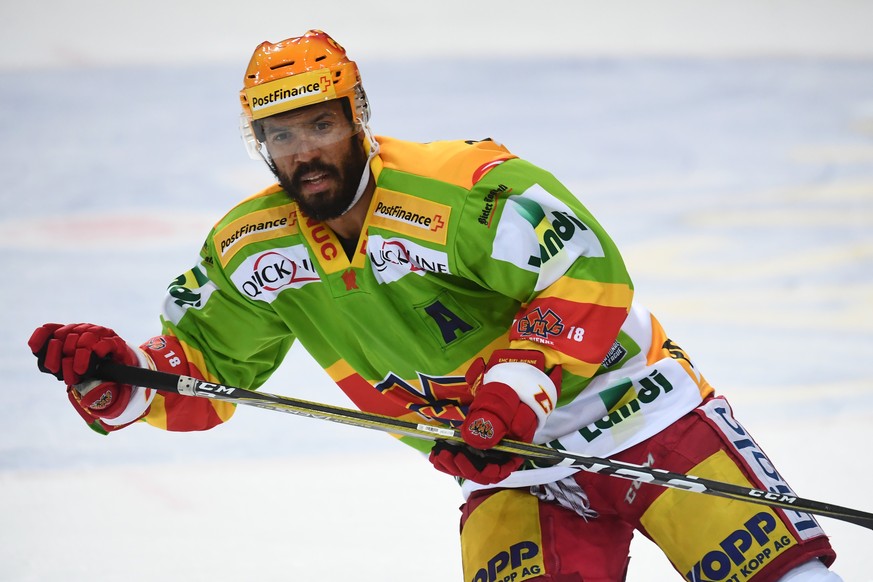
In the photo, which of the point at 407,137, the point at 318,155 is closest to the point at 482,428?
the point at 318,155

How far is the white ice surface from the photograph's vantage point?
354 cm

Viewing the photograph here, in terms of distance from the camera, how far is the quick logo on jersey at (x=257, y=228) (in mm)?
2824

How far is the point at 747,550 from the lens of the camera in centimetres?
249

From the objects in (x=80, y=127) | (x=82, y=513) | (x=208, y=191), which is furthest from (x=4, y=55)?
(x=82, y=513)

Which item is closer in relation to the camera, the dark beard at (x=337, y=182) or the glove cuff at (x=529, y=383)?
the glove cuff at (x=529, y=383)

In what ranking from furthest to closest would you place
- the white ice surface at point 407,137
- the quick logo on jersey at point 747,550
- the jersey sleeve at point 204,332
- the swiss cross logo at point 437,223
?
1. the white ice surface at point 407,137
2. the jersey sleeve at point 204,332
3. the swiss cross logo at point 437,223
4. the quick logo on jersey at point 747,550

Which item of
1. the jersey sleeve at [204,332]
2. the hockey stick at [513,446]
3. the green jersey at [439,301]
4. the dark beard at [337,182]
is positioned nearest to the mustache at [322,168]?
the dark beard at [337,182]

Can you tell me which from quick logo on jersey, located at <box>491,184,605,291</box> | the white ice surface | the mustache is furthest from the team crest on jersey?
the white ice surface

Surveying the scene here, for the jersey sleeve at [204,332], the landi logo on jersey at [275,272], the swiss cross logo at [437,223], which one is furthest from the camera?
the jersey sleeve at [204,332]

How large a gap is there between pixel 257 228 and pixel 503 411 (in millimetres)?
826

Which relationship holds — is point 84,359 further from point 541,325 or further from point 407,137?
point 407,137

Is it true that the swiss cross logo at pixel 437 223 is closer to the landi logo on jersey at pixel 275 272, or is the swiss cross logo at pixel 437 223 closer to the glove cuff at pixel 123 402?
the landi logo on jersey at pixel 275 272

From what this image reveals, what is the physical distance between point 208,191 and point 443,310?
9.90 feet

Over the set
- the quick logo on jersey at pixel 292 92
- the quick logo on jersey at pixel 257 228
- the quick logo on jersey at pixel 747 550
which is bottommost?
the quick logo on jersey at pixel 747 550
